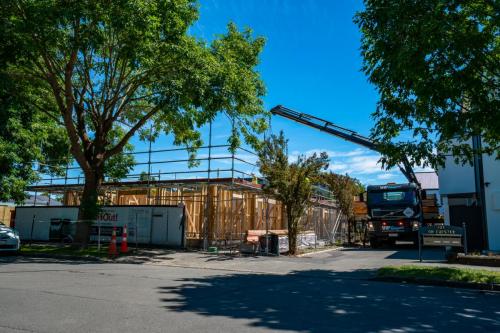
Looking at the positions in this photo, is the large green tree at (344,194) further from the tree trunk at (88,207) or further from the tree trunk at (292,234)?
the tree trunk at (88,207)

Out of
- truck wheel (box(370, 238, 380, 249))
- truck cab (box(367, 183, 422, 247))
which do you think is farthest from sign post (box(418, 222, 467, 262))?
truck wheel (box(370, 238, 380, 249))

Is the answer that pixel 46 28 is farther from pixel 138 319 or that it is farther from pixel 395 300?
pixel 395 300

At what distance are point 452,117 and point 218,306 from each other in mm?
7167

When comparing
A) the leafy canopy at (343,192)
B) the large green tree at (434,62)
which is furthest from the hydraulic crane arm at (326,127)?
the large green tree at (434,62)

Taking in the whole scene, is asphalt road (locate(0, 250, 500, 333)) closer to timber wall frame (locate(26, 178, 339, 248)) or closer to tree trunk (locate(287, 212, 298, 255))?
tree trunk (locate(287, 212, 298, 255))

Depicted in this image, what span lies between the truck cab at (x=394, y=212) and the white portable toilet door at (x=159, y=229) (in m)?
10.8

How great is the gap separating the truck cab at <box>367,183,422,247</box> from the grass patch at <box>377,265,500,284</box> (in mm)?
10474

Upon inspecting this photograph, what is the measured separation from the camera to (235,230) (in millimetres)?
21891

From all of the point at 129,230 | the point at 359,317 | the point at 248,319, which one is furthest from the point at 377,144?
the point at 129,230

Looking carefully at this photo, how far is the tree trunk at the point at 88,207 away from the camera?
17.4 meters

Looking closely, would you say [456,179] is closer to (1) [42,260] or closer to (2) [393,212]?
(2) [393,212]

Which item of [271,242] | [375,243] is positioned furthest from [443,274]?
[375,243]

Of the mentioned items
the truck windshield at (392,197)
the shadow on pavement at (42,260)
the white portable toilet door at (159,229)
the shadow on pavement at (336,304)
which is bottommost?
the shadow on pavement at (336,304)

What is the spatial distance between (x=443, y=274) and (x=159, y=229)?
12686 mm
